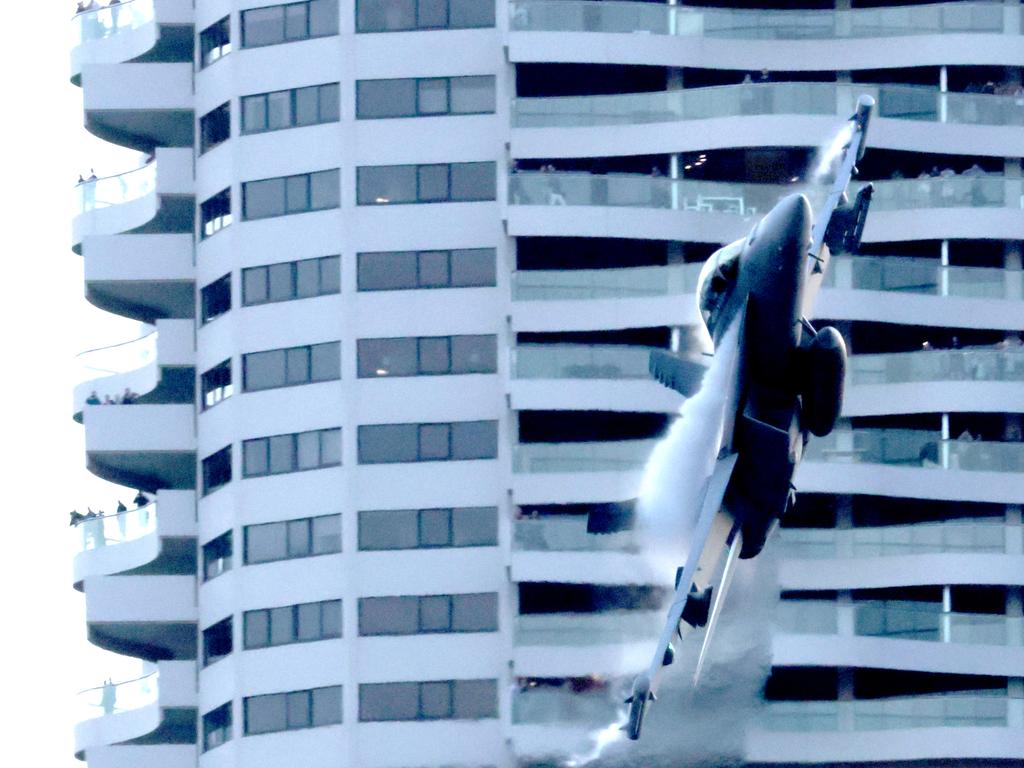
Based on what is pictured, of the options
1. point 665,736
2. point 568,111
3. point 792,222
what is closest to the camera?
point 792,222

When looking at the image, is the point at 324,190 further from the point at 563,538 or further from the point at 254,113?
the point at 563,538

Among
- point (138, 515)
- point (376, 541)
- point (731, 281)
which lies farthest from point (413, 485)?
point (731, 281)

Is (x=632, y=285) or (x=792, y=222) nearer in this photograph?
(x=792, y=222)

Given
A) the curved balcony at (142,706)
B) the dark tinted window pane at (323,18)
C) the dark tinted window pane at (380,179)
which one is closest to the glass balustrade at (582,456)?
the dark tinted window pane at (380,179)

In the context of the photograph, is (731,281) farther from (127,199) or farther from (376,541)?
(127,199)

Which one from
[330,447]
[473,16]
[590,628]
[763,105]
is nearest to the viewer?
[590,628]

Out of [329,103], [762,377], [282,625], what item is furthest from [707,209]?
[762,377]
